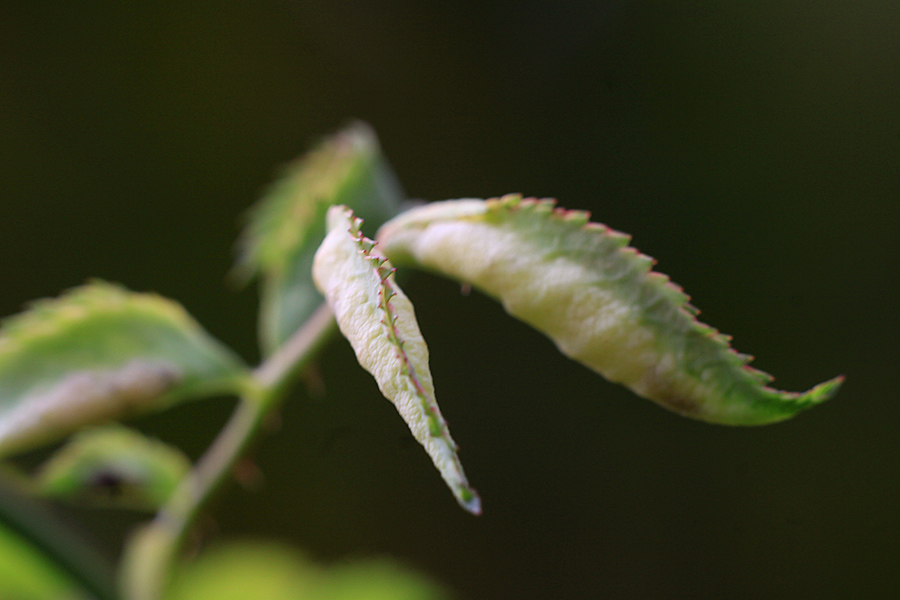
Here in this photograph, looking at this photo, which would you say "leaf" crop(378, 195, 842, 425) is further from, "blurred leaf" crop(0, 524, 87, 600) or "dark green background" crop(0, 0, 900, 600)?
"dark green background" crop(0, 0, 900, 600)

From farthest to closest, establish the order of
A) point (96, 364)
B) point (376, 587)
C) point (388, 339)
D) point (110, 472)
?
1. point (376, 587)
2. point (110, 472)
3. point (96, 364)
4. point (388, 339)

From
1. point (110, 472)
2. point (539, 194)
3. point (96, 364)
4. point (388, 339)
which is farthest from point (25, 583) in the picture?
point (539, 194)

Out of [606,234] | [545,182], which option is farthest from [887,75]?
[606,234]

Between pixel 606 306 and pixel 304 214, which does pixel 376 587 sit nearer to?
pixel 304 214

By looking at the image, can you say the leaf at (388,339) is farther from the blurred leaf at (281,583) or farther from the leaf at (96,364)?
the blurred leaf at (281,583)

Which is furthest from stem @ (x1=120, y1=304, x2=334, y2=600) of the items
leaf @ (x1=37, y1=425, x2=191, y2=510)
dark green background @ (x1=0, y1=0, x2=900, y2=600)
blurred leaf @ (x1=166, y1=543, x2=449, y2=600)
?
dark green background @ (x1=0, y1=0, x2=900, y2=600)
